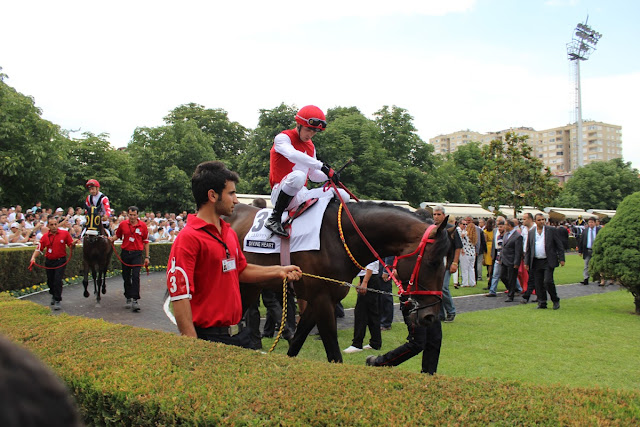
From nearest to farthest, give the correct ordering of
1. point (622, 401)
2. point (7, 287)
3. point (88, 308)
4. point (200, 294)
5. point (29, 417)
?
point (29, 417) → point (622, 401) → point (200, 294) → point (88, 308) → point (7, 287)

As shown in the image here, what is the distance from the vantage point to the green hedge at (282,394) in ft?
8.18

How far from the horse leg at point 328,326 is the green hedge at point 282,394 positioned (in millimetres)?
1472

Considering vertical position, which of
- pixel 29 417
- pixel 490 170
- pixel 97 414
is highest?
pixel 490 170

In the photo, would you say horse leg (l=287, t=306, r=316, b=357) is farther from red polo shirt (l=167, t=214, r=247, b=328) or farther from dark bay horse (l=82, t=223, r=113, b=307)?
dark bay horse (l=82, t=223, r=113, b=307)

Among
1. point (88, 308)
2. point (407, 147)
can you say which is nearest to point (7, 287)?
point (88, 308)

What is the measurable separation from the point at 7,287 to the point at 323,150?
80.3 feet

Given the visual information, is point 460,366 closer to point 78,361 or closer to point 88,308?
point 78,361

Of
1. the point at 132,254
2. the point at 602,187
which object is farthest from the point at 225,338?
the point at 602,187

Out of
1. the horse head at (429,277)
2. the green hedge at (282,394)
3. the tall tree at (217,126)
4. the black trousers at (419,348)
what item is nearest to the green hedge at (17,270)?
the green hedge at (282,394)

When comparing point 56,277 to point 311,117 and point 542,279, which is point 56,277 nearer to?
point 311,117

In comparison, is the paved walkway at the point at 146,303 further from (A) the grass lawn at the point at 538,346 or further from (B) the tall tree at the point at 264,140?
(B) the tall tree at the point at 264,140

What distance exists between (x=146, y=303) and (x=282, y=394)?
387 inches

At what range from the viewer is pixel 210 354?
3.29 metres

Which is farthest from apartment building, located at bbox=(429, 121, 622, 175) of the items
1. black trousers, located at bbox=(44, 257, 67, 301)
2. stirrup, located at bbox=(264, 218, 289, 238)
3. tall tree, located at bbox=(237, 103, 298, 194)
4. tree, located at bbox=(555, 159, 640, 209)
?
stirrup, located at bbox=(264, 218, 289, 238)
